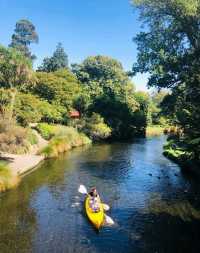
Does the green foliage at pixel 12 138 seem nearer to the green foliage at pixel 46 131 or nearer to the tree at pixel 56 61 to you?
the green foliage at pixel 46 131

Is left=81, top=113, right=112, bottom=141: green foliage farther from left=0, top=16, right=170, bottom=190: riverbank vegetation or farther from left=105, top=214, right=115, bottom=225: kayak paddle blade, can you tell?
left=105, top=214, right=115, bottom=225: kayak paddle blade

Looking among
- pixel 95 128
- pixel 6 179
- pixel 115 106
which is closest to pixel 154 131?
pixel 115 106

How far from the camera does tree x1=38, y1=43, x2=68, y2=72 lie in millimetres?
110688

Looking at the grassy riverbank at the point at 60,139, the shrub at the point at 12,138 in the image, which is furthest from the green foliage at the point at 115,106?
the shrub at the point at 12,138

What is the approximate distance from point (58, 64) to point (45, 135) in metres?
62.3

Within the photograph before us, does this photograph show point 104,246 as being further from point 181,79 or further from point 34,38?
point 34,38

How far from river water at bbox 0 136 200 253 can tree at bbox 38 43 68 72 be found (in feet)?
242

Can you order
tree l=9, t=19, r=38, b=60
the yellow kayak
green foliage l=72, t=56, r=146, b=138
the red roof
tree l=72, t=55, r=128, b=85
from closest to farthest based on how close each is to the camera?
the yellow kayak < the red roof < green foliage l=72, t=56, r=146, b=138 < tree l=72, t=55, r=128, b=85 < tree l=9, t=19, r=38, b=60

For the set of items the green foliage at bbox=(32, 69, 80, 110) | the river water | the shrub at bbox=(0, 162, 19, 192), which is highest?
the green foliage at bbox=(32, 69, 80, 110)

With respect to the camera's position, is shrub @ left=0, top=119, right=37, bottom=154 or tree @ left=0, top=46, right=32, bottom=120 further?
tree @ left=0, top=46, right=32, bottom=120

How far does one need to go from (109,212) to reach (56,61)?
9452cm

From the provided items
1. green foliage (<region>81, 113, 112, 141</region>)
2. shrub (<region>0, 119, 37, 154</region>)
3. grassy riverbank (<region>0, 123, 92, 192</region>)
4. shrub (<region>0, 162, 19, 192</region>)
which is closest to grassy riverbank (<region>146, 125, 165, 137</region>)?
green foliage (<region>81, 113, 112, 141</region>)

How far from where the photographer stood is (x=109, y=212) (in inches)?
958

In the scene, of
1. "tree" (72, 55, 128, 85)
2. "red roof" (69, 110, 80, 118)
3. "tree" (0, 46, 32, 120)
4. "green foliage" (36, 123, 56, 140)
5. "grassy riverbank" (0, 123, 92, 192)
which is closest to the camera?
"grassy riverbank" (0, 123, 92, 192)
